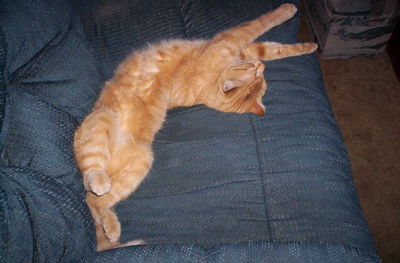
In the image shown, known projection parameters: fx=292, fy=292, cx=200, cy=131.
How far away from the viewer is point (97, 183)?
1.49 meters

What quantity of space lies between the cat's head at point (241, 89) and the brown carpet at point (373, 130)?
120 cm

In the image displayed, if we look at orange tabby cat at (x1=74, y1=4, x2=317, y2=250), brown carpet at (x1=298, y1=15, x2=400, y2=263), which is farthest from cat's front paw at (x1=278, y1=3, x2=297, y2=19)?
brown carpet at (x1=298, y1=15, x2=400, y2=263)

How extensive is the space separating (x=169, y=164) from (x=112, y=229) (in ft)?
1.45

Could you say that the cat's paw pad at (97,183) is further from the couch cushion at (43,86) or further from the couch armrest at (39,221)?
the couch armrest at (39,221)

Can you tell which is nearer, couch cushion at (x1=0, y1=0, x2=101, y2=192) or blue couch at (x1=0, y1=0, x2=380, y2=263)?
blue couch at (x1=0, y1=0, x2=380, y2=263)

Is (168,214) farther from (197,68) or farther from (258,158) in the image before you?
(197,68)

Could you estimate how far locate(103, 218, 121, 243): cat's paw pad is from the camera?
1.45 meters

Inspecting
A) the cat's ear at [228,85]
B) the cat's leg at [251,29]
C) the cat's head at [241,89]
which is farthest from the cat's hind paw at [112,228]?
the cat's leg at [251,29]

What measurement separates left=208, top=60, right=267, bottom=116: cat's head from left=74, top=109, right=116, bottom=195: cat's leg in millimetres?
686

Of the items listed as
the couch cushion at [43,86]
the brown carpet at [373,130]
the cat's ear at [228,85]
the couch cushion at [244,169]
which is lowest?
the brown carpet at [373,130]

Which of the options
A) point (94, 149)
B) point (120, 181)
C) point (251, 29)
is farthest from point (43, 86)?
point (251, 29)

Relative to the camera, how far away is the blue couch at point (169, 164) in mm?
1118

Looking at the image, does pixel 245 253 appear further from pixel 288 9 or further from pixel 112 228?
pixel 288 9

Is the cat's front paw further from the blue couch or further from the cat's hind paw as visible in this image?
the cat's hind paw
